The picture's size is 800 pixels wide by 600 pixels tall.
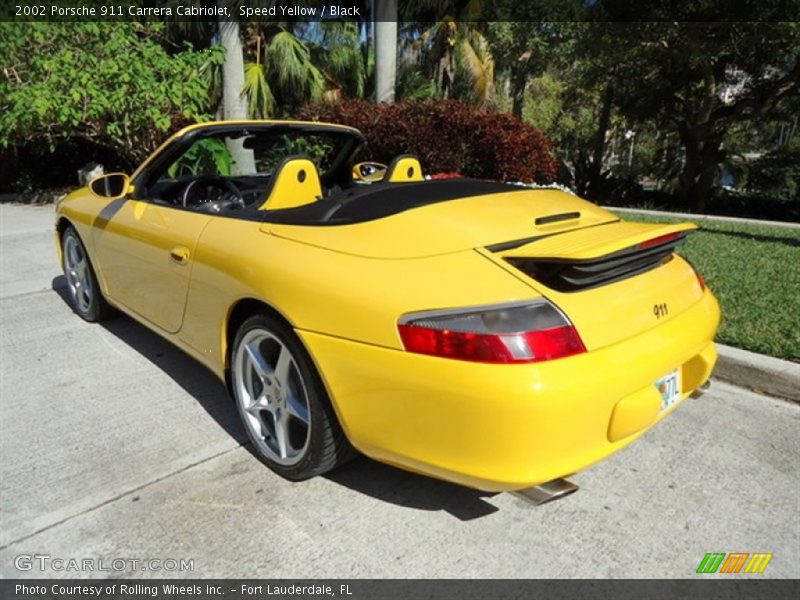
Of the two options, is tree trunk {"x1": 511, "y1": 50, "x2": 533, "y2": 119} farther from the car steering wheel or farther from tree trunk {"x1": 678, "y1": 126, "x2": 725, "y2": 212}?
the car steering wheel

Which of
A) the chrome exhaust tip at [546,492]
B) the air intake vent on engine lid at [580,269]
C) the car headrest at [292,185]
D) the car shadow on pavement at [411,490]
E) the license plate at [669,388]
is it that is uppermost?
the car headrest at [292,185]

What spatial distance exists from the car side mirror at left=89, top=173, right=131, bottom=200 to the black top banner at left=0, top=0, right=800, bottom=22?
6.68 m

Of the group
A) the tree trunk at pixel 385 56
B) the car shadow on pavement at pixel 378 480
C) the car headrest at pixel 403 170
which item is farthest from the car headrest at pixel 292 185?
the tree trunk at pixel 385 56

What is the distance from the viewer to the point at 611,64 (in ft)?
52.9

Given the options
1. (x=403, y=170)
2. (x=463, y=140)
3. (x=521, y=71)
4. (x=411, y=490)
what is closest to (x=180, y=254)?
(x=403, y=170)

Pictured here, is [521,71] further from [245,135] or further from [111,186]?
[111,186]

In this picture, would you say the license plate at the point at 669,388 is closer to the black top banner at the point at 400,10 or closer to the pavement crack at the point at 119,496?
the pavement crack at the point at 119,496

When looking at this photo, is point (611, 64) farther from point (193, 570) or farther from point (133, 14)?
point (193, 570)

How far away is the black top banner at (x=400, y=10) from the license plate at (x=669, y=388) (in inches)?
362

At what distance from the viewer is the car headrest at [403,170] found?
3404 millimetres

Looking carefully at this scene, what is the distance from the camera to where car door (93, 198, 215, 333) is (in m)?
2.87

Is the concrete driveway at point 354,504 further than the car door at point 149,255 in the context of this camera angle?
No

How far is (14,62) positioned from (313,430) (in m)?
11.3

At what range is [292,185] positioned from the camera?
2.79 meters
